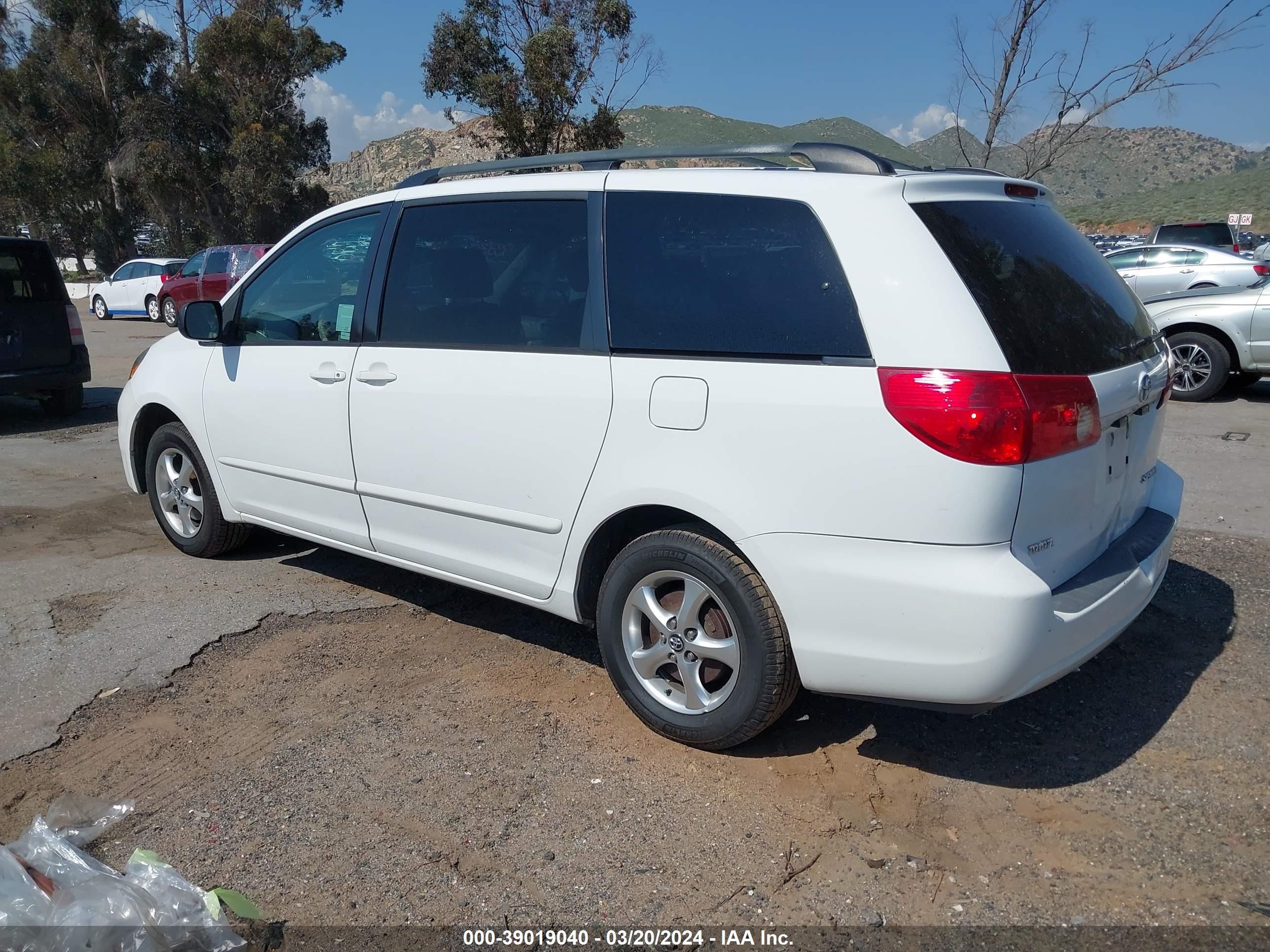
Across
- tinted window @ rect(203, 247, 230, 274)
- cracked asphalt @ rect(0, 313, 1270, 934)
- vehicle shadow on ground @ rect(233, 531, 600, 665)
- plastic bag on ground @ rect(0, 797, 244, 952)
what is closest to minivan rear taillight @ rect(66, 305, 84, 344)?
vehicle shadow on ground @ rect(233, 531, 600, 665)

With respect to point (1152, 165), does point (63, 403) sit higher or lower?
lower

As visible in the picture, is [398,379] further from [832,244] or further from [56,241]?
[56,241]

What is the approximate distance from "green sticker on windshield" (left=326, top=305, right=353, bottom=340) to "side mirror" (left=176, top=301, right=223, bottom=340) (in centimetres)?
83

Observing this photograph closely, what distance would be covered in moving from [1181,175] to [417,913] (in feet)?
421

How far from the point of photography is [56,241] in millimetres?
41531

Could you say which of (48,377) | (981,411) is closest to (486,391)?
(981,411)

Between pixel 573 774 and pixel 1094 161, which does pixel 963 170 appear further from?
pixel 1094 161

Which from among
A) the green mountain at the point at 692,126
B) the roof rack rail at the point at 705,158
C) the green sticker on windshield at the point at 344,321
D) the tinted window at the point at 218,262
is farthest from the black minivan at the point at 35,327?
the green mountain at the point at 692,126

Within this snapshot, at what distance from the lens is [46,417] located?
34.5ft

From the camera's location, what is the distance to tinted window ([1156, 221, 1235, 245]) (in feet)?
67.5

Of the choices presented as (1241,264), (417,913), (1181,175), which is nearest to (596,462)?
(417,913)

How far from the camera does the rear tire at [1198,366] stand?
10219 mm

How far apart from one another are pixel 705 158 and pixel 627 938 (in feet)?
8.35

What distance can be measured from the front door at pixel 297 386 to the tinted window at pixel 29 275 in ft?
19.9
